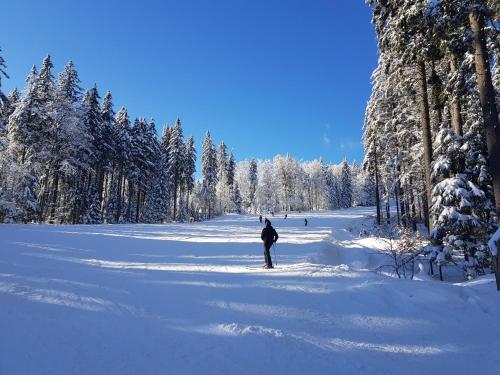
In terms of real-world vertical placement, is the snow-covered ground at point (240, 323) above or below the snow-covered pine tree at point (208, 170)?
below

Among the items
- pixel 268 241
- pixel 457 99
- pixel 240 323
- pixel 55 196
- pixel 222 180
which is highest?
pixel 222 180

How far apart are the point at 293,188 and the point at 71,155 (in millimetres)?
62715

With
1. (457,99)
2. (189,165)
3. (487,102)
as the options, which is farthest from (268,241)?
(189,165)

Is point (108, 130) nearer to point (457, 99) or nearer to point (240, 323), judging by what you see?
point (457, 99)

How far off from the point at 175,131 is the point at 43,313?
5308cm

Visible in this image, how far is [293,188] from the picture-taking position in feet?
289

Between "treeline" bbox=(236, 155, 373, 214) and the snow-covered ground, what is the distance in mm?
74854

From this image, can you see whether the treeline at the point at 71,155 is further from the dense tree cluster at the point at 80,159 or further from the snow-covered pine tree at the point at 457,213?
the snow-covered pine tree at the point at 457,213

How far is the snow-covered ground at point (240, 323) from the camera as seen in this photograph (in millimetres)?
4559

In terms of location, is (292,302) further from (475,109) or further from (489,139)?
(475,109)

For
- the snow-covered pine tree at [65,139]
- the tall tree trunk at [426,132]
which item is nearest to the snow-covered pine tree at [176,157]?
the snow-covered pine tree at [65,139]

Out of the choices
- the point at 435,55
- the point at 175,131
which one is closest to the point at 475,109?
the point at 435,55

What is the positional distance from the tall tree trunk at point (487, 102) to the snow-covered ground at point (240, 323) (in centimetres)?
309

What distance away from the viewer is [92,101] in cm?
3841
